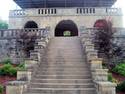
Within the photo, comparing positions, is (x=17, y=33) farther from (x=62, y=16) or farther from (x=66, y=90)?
(x=66, y=90)

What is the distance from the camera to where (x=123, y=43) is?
2541 cm

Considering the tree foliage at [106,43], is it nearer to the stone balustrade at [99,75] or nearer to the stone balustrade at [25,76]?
the stone balustrade at [99,75]

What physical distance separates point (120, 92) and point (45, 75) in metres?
3.96

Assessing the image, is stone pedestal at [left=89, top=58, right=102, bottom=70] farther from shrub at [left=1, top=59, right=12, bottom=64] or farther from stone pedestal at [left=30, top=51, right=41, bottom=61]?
shrub at [left=1, top=59, right=12, bottom=64]

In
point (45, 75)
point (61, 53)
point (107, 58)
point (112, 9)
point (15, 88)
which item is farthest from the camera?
point (112, 9)

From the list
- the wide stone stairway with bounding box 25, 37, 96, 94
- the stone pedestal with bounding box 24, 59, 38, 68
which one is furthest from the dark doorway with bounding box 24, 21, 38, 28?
the stone pedestal with bounding box 24, 59, 38, 68

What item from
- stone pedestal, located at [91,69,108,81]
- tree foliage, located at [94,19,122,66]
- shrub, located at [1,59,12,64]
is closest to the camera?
stone pedestal, located at [91,69,108,81]

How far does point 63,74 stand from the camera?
16250mm

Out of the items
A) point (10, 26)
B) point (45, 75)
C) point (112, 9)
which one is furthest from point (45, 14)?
point (45, 75)

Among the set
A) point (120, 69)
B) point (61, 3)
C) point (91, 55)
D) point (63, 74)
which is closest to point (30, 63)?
point (63, 74)

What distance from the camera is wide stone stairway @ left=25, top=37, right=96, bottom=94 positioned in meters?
14.5

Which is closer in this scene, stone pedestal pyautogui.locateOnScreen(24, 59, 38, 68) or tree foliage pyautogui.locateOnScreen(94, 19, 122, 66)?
stone pedestal pyautogui.locateOnScreen(24, 59, 38, 68)

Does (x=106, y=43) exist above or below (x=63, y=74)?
above

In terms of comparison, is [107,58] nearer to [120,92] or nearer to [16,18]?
[120,92]
